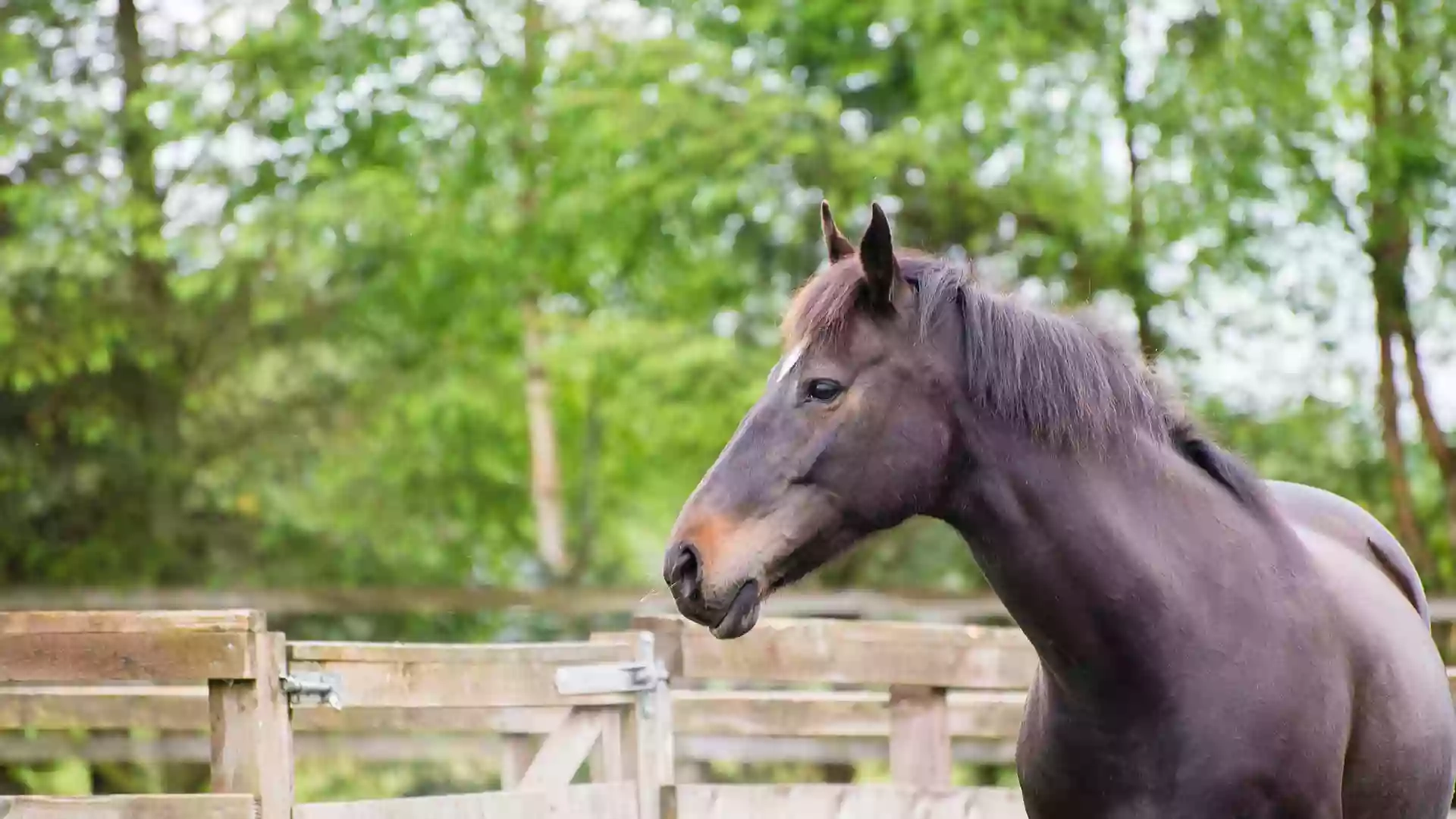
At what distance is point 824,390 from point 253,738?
65.5 inches

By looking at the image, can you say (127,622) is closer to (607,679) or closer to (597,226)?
(607,679)

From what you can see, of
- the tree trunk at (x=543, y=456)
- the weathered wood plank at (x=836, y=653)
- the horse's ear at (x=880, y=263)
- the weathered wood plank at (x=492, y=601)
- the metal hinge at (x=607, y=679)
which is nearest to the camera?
the horse's ear at (x=880, y=263)

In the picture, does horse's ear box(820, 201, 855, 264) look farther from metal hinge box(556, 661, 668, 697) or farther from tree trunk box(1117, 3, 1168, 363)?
tree trunk box(1117, 3, 1168, 363)

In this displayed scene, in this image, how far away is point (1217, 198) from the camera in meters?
10.4

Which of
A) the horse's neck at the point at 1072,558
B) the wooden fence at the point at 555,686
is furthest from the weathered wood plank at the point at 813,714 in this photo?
the horse's neck at the point at 1072,558

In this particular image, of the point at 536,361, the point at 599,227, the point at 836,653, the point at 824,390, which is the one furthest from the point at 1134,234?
the point at 824,390

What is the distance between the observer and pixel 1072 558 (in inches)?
111

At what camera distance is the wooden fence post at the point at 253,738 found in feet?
11.8

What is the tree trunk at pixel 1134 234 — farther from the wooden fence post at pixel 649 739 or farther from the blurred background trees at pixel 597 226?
the wooden fence post at pixel 649 739

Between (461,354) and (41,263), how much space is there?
3.57 metres

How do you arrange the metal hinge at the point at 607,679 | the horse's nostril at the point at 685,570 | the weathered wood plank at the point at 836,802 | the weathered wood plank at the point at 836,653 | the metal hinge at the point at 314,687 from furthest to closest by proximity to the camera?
the weathered wood plank at the point at 836,653 < the weathered wood plank at the point at 836,802 < the metal hinge at the point at 607,679 < the metal hinge at the point at 314,687 < the horse's nostril at the point at 685,570

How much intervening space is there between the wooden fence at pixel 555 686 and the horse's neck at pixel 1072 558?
1620 millimetres

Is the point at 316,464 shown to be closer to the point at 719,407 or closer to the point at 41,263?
the point at 41,263

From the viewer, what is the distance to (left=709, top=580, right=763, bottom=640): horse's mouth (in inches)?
105
